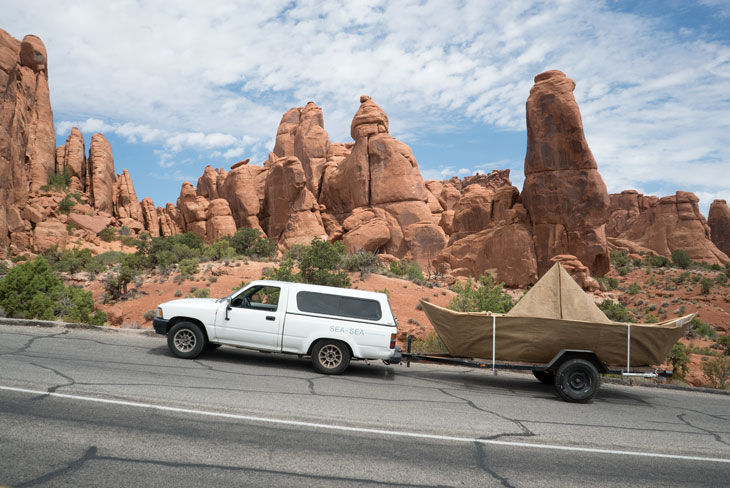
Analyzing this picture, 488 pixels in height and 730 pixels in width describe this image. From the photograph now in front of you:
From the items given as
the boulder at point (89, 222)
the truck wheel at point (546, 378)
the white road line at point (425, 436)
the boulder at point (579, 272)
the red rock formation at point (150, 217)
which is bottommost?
the white road line at point (425, 436)

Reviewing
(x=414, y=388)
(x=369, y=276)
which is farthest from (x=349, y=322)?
(x=369, y=276)

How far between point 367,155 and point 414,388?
123ft

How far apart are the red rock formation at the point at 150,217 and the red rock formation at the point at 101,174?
921 centimetres

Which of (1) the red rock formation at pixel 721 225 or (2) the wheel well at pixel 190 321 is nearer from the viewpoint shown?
(2) the wheel well at pixel 190 321

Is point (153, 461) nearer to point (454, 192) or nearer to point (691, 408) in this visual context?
point (691, 408)

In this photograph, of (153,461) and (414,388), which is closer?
(153,461)

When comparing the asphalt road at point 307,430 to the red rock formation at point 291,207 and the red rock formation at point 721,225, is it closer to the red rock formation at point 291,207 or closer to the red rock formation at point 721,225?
the red rock formation at point 291,207

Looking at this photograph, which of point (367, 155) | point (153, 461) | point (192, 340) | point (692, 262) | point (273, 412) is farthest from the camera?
point (692, 262)

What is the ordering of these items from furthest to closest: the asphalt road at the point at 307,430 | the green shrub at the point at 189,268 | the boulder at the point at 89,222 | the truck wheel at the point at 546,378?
the boulder at the point at 89,222
the green shrub at the point at 189,268
the truck wheel at the point at 546,378
the asphalt road at the point at 307,430

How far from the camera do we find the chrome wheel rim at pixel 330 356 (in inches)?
349

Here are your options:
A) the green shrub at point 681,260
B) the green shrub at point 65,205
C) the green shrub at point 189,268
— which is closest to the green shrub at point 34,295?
the green shrub at point 189,268

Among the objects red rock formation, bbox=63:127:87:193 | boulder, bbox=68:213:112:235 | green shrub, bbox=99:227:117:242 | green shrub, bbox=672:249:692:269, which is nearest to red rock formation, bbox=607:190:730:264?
green shrub, bbox=672:249:692:269

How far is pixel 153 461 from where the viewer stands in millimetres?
4215

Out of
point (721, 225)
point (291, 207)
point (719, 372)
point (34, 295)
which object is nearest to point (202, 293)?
point (34, 295)
